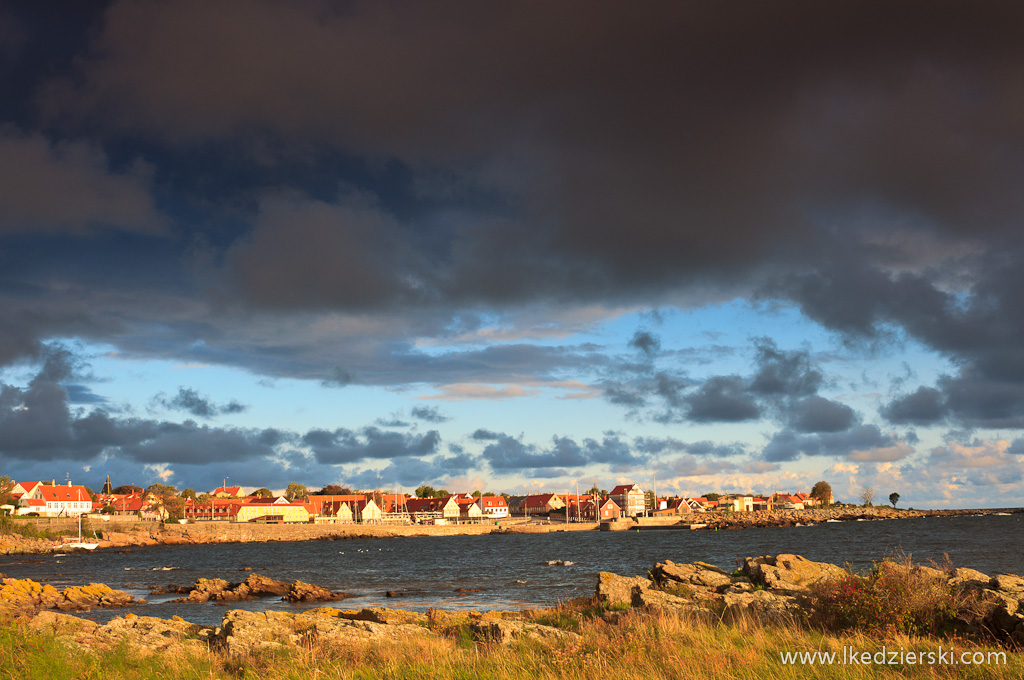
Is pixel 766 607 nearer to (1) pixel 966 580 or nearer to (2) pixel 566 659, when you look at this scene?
(1) pixel 966 580

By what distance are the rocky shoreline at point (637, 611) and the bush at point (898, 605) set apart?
134mm

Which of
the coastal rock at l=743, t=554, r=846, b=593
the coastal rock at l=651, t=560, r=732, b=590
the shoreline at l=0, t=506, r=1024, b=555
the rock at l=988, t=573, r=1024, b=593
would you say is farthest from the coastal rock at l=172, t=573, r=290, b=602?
the shoreline at l=0, t=506, r=1024, b=555

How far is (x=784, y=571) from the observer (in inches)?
1104

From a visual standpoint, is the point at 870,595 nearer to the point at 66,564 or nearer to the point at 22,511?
the point at 66,564

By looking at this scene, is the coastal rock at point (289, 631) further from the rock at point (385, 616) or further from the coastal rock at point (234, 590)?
the coastal rock at point (234, 590)

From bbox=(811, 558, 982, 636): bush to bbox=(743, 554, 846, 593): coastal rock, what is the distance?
30.4ft

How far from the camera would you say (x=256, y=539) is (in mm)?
153375

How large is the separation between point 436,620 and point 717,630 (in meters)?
13.2

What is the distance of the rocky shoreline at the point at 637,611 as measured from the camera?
16.4 metres

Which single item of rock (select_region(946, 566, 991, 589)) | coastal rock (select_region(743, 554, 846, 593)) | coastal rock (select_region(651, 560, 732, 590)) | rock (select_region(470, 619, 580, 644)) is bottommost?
coastal rock (select_region(651, 560, 732, 590))

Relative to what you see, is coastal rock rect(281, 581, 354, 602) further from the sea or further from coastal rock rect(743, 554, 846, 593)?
coastal rock rect(743, 554, 846, 593)

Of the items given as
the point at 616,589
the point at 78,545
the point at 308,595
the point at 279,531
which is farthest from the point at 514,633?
the point at 279,531

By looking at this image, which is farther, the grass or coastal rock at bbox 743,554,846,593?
the grass

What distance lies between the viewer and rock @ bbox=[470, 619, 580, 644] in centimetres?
1567
